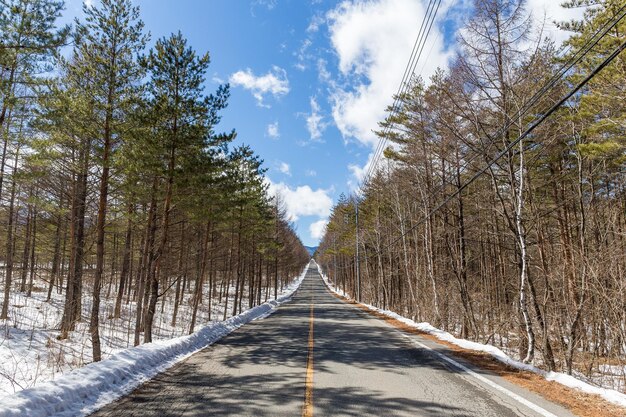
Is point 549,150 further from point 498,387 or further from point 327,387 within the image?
point 327,387

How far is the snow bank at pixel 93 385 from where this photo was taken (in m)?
4.29

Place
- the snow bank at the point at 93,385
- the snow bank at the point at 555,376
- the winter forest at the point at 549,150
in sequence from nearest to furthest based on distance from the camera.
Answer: the snow bank at the point at 93,385 → the snow bank at the point at 555,376 → the winter forest at the point at 549,150

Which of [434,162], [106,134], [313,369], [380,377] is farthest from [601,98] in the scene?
[106,134]

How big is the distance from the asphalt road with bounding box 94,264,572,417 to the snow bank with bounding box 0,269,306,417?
30 cm

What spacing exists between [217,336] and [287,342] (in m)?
2.83

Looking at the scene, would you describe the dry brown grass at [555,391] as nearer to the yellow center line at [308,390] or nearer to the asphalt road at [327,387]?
the asphalt road at [327,387]

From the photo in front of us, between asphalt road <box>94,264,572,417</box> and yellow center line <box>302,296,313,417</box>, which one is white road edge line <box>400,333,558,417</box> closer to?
asphalt road <box>94,264,572,417</box>

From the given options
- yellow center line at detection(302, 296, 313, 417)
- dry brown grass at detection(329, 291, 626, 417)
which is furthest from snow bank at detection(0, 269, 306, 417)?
dry brown grass at detection(329, 291, 626, 417)

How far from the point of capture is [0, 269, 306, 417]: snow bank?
4.29m

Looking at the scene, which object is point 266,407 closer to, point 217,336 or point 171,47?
point 217,336

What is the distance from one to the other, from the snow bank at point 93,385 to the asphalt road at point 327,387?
0.30 metres

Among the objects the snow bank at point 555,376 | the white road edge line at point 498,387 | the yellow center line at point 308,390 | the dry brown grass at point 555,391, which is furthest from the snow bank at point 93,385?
the snow bank at point 555,376

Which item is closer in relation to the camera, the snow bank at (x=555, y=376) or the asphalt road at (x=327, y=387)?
the asphalt road at (x=327, y=387)

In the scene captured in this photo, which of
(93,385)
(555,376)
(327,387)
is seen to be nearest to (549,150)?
(555,376)
